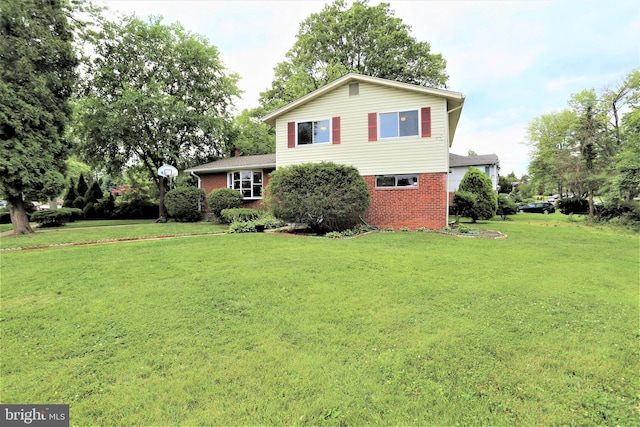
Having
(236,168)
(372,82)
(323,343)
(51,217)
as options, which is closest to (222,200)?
(236,168)

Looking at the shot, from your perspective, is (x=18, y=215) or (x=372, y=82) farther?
(x=372, y=82)

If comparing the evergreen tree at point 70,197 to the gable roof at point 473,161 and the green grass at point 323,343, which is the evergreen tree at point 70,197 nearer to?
A: the green grass at point 323,343

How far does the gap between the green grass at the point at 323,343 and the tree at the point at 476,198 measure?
951cm

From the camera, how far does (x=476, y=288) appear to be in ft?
15.1

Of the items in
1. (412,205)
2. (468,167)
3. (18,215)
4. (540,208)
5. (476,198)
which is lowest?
(540,208)

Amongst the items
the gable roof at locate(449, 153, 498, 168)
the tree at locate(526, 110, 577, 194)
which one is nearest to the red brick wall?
the gable roof at locate(449, 153, 498, 168)

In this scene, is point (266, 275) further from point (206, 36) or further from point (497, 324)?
point (206, 36)

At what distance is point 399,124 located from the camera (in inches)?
478

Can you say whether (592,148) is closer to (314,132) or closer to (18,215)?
(314,132)

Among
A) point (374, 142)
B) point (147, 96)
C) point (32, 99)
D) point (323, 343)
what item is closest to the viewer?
point (323, 343)

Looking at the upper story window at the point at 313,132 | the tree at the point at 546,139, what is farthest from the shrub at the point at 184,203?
the tree at the point at 546,139

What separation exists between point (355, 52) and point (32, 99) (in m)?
23.6

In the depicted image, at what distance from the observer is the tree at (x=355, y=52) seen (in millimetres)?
25656

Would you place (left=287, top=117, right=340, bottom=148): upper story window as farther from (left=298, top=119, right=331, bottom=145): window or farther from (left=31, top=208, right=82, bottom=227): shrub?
(left=31, top=208, right=82, bottom=227): shrub
